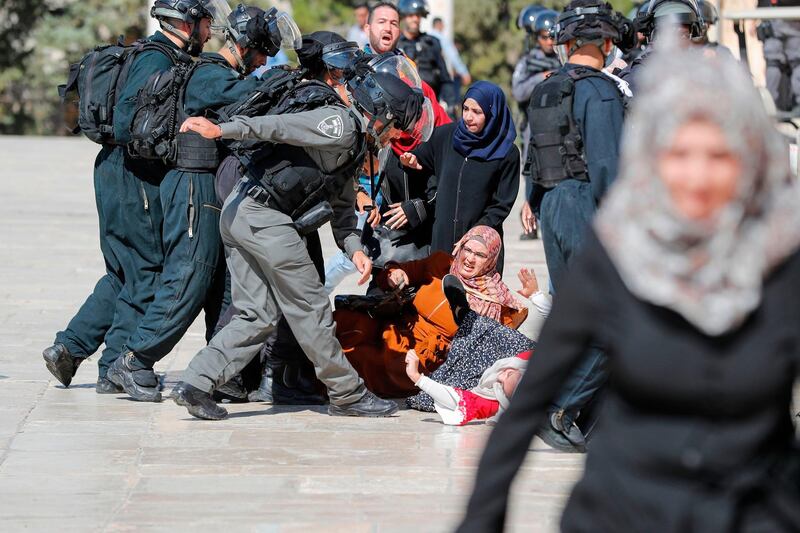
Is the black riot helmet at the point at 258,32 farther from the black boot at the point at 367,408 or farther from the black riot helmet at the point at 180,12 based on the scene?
the black boot at the point at 367,408

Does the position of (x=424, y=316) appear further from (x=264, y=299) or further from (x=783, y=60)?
(x=783, y=60)

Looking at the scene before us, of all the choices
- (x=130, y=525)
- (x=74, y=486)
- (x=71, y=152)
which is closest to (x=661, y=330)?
(x=130, y=525)

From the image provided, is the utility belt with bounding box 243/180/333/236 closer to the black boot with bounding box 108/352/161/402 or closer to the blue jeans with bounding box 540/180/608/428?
the blue jeans with bounding box 540/180/608/428

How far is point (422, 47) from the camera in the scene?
14680 mm

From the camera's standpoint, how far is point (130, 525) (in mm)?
4816

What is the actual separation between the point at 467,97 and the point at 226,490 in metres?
2.68

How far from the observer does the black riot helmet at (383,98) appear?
20.7 feet

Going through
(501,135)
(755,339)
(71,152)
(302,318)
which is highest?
(755,339)

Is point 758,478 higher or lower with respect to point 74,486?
higher

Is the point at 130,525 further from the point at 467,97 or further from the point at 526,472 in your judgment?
the point at 467,97

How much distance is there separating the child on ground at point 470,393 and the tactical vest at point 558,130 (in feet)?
2.82

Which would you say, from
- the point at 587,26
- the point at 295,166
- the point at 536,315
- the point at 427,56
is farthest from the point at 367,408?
the point at 427,56

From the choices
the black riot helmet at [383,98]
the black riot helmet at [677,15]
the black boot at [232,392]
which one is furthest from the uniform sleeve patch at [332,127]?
the black riot helmet at [677,15]

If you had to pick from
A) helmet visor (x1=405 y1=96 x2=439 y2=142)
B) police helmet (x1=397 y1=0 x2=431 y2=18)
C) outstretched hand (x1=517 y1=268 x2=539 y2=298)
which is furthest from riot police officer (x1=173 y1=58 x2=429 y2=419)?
police helmet (x1=397 y1=0 x2=431 y2=18)
